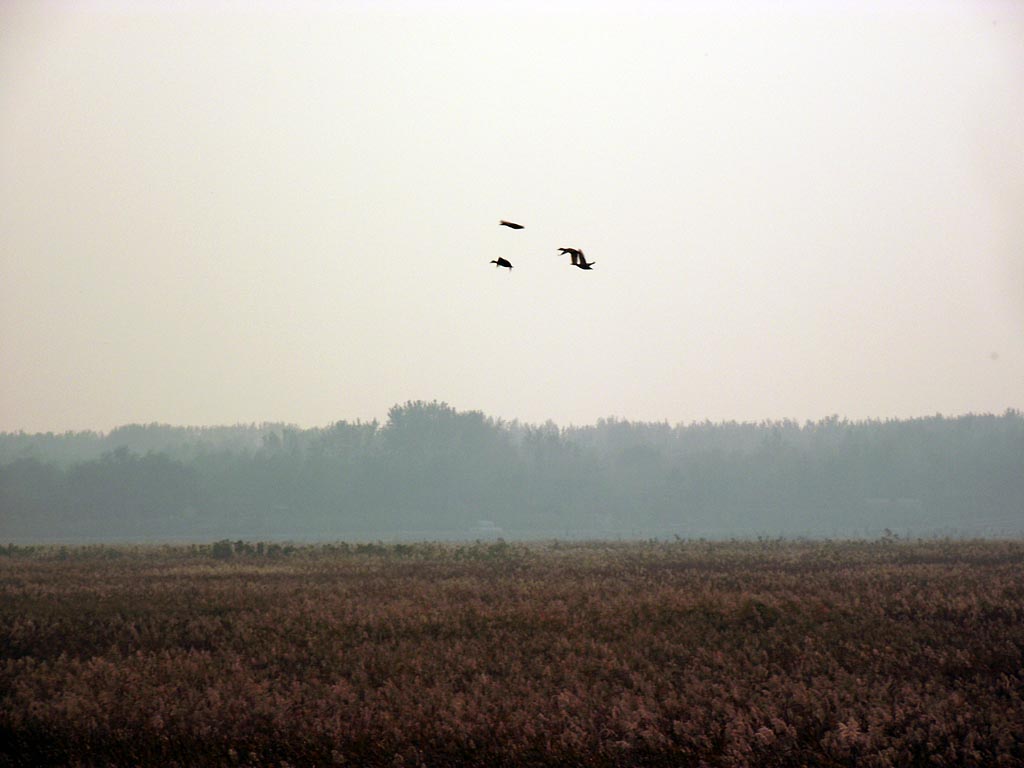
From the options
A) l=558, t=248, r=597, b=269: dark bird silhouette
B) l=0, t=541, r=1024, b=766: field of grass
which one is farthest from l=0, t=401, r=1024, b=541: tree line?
l=558, t=248, r=597, b=269: dark bird silhouette

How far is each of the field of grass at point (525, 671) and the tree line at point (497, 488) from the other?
10797 centimetres

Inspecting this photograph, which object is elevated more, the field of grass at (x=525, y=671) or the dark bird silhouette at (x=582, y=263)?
the dark bird silhouette at (x=582, y=263)

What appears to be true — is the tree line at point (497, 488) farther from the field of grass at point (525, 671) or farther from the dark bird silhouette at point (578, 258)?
the dark bird silhouette at point (578, 258)

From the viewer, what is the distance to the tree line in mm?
136625

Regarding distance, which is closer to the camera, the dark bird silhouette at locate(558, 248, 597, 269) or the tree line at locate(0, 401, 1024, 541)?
the dark bird silhouette at locate(558, 248, 597, 269)

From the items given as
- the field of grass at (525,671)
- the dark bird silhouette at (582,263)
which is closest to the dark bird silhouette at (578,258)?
the dark bird silhouette at (582,263)

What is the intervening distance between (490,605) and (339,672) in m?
7.53

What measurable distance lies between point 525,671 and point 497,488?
143 m

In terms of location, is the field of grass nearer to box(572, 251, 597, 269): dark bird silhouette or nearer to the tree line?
box(572, 251, 597, 269): dark bird silhouette

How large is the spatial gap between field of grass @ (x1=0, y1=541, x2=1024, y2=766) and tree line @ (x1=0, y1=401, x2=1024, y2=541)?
10797 centimetres

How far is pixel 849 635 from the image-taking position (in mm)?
19500

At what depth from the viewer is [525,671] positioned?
16.8 metres

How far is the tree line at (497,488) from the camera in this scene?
137 metres

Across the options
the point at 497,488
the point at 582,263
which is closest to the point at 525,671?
the point at 582,263
